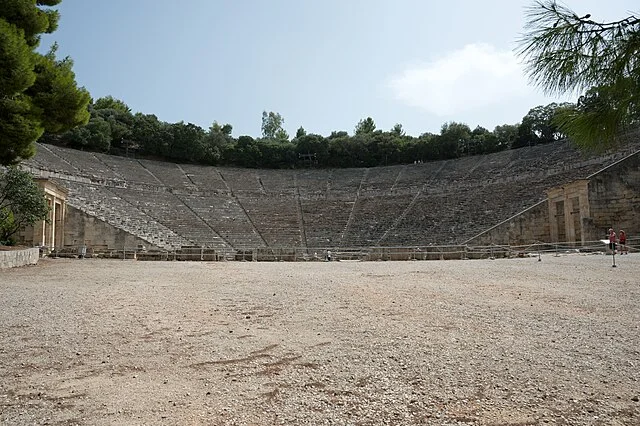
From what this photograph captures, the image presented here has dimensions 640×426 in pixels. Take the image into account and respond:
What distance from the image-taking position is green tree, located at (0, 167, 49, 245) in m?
15.2

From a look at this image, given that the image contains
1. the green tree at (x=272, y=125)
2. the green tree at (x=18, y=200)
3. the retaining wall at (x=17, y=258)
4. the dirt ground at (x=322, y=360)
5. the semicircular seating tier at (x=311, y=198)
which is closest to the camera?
the dirt ground at (x=322, y=360)

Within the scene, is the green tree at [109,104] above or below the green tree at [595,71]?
above

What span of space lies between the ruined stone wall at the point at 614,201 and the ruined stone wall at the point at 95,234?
860 inches

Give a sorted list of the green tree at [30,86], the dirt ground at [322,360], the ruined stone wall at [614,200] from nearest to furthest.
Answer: the dirt ground at [322,360]
the green tree at [30,86]
the ruined stone wall at [614,200]

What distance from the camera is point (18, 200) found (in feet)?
50.0

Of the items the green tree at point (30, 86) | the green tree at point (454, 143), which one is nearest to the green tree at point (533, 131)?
the green tree at point (454, 143)

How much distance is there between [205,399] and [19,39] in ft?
34.7

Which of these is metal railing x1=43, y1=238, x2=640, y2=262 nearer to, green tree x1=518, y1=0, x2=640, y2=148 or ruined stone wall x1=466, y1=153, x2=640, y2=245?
ruined stone wall x1=466, y1=153, x2=640, y2=245

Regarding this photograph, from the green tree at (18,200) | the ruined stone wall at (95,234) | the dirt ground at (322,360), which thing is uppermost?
the green tree at (18,200)

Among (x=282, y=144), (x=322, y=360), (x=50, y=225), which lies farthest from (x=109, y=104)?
(x=322, y=360)

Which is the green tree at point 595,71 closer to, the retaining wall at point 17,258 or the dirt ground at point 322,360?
the dirt ground at point 322,360

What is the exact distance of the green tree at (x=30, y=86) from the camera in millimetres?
9500

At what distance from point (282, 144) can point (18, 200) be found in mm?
36764

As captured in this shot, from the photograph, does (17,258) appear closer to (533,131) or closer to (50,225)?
(50,225)
